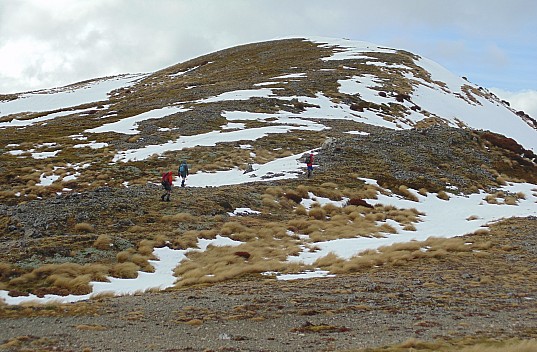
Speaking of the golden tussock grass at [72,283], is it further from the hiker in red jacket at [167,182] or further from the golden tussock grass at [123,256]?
the hiker in red jacket at [167,182]

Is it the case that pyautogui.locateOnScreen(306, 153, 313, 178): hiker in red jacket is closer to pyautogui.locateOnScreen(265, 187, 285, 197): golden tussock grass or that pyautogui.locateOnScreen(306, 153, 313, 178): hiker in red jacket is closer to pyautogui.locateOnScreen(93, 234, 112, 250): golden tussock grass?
pyautogui.locateOnScreen(265, 187, 285, 197): golden tussock grass

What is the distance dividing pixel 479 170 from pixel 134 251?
97.0 feet

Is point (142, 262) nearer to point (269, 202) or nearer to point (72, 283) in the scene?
point (72, 283)

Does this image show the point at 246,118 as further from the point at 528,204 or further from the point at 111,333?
the point at 111,333

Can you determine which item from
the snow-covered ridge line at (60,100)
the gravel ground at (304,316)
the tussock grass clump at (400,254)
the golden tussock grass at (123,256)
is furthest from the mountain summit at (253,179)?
the snow-covered ridge line at (60,100)

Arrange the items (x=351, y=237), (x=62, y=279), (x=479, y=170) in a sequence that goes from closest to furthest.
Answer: (x=62, y=279)
(x=351, y=237)
(x=479, y=170)

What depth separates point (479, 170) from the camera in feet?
129

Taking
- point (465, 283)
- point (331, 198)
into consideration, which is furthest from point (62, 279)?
point (331, 198)

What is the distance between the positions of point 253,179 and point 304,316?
20.1m

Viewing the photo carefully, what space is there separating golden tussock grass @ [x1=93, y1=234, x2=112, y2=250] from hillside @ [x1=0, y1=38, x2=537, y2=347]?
7 cm

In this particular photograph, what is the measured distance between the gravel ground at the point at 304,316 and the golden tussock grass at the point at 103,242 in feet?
15.1

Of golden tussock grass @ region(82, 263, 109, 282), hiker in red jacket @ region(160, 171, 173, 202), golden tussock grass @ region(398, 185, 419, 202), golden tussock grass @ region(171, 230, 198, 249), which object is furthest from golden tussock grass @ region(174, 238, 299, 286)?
golden tussock grass @ region(398, 185, 419, 202)

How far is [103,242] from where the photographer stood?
62.2 ft

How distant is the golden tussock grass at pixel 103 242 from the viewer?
18781 mm
